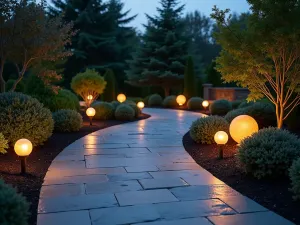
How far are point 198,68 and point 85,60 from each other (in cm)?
937

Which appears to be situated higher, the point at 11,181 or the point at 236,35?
the point at 236,35

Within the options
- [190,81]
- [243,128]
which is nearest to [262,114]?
[243,128]

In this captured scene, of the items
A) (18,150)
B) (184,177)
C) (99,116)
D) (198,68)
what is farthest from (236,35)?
(198,68)

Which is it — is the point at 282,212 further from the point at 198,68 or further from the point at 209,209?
the point at 198,68

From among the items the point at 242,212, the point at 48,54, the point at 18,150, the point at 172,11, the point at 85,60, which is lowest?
the point at 242,212

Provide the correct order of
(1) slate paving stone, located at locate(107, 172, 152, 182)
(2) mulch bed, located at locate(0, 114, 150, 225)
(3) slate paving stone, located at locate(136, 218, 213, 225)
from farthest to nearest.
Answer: (1) slate paving stone, located at locate(107, 172, 152, 182) → (2) mulch bed, located at locate(0, 114, 150, 225) → (3) slate paving stone, located at locate(136, 218, 213, 225)

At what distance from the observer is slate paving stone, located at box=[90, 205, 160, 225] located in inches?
126

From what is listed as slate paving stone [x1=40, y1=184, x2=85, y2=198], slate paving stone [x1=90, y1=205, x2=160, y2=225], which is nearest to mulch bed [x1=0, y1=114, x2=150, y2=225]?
slate paving stone [x1=40, y1=184, x2=85, y2=198]

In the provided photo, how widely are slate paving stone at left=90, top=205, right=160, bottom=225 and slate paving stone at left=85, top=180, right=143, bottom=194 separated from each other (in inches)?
25.2

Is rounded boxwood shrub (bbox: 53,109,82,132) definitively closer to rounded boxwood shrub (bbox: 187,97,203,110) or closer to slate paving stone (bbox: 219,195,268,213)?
slate paving stone (bbox: 219,195,268,213)

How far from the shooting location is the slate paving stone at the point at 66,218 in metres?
3.19

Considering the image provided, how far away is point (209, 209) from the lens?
3557 mm

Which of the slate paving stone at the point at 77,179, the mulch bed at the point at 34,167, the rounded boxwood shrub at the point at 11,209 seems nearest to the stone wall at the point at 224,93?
the mulch bed at the point at 34,167

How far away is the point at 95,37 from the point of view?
1005 inches
